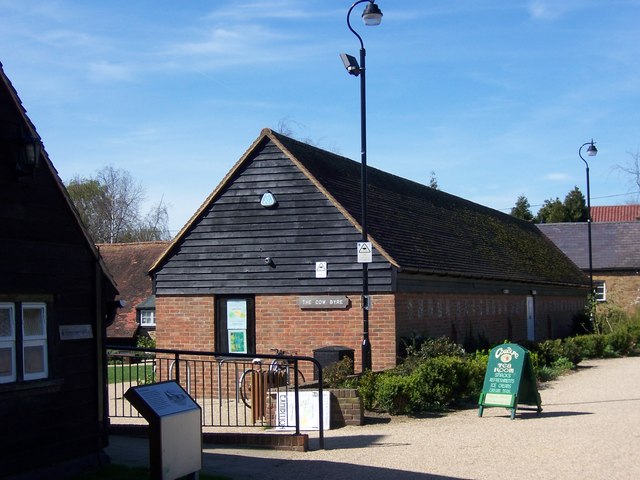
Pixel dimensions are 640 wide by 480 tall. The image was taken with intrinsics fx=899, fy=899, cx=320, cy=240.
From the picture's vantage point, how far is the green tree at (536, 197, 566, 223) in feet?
260

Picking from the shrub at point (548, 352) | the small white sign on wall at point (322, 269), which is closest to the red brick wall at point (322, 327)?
the small white sign on wall at point (322, 269)

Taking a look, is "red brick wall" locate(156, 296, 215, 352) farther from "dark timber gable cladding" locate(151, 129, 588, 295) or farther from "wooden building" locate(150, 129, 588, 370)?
"dark timber gable cladding" locate(151, 129, 588, 295)

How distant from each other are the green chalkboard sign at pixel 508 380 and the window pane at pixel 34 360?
860 cm

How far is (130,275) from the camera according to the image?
126 feet

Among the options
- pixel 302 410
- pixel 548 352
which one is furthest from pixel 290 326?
pixel 548 352

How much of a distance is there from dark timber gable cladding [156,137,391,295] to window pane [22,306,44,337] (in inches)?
462

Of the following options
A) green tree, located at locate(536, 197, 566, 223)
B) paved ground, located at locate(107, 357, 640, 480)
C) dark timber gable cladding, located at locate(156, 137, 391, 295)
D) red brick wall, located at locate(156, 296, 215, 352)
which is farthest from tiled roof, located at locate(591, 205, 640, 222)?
paved ground, located at locate(107, 357, 640, 480)

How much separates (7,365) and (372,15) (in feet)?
34.2

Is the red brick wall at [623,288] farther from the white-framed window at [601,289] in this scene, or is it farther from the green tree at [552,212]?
the green tree at [552,212]

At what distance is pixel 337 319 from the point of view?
68.8 feet

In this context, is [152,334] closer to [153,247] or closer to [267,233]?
[153,247]

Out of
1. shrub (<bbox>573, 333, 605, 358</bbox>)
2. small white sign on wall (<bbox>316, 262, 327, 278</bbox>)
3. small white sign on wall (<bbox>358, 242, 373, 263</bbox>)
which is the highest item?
small white sign on wall (<bbox>358, 242, 373, 263</bbox>)

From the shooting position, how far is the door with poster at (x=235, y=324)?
71.3ft

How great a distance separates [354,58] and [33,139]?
977 centimetres
